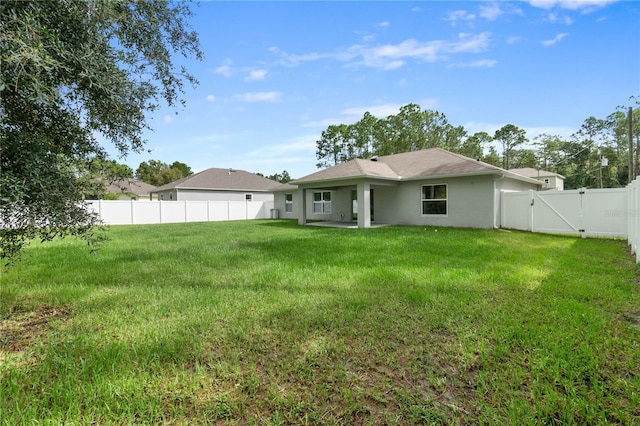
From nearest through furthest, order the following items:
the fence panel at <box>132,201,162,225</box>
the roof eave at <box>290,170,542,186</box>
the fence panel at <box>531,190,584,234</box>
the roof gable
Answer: the fence panel at <box>531,190,584,234</box> → the roof eave at <box>290,170,542,186</box> → the roof gable → the fence panel at <box>132,201,162,225</box>

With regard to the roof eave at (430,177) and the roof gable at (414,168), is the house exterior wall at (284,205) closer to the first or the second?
the roof gable at (414,168)

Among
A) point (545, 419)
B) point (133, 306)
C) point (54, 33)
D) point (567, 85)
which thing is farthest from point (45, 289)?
point (567, 85)

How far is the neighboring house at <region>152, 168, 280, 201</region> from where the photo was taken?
27.3 metres

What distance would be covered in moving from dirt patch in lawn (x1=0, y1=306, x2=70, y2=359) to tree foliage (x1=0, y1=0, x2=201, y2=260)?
0.89m

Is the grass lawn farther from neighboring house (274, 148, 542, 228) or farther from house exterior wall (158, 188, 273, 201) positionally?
house exterior wall (158, 188, 273, 201)

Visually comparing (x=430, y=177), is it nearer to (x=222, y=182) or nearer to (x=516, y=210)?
(x=516, y=210)

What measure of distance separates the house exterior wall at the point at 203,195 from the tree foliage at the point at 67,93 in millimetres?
24699

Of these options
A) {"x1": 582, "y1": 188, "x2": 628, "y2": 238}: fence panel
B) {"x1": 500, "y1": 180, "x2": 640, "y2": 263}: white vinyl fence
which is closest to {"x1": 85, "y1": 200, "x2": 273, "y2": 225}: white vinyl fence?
{"x1": 500, "y1": 180, "x2": 640, "y2": 263}: white vinyl fence

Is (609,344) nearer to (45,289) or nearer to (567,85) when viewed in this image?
(45,289)

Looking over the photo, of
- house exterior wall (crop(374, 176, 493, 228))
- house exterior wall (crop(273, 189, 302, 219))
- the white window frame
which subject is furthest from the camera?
house exterior wall (crop(273, 189, 302, 219))

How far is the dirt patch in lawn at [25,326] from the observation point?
3104mm

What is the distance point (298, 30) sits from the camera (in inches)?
383

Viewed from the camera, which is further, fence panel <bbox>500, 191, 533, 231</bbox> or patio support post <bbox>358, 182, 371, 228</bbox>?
patio support post <bbox>358, 182, 371, 228</bbox>

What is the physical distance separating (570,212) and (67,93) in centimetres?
1471
